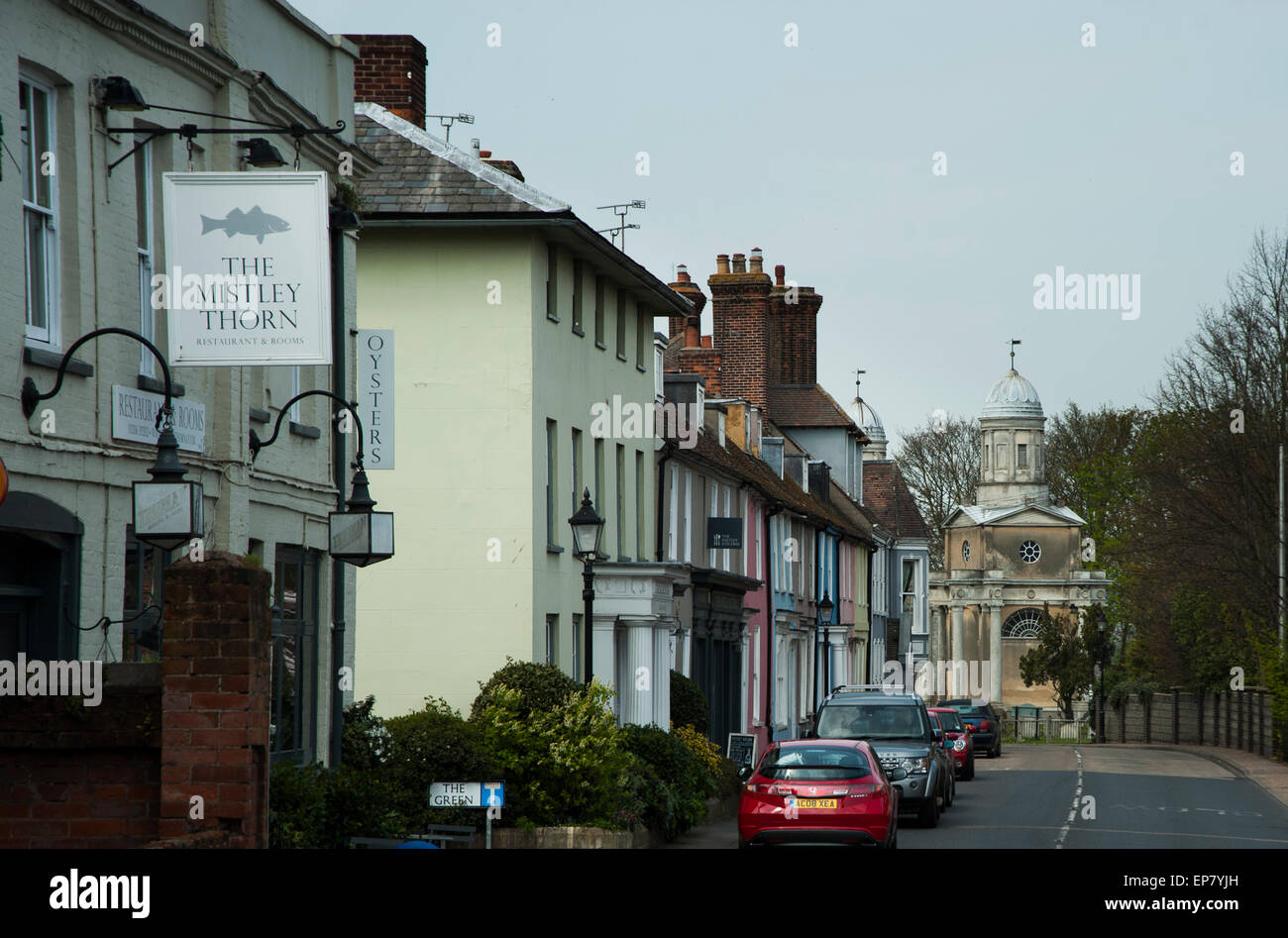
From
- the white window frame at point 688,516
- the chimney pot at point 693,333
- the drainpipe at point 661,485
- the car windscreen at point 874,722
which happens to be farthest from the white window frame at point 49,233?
the chimney pot at point 693,333

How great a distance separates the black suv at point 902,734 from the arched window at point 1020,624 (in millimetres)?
81103

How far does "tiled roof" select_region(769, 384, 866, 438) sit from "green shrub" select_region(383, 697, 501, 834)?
3897cm

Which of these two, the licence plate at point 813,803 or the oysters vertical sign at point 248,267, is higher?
the oysters vertical sign at point 248,267

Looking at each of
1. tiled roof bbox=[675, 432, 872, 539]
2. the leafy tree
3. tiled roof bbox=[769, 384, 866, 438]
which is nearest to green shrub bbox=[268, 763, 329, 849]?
tiled roof bbox=[675, 432, 872, 539]

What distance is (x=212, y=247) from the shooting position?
12.8 m

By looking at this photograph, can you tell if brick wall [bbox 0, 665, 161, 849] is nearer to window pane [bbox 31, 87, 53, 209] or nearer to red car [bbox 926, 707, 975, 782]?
window pane [bbox 31, 87, 53, 209]

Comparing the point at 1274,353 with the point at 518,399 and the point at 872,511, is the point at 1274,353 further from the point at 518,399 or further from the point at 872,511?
the point at 518,399

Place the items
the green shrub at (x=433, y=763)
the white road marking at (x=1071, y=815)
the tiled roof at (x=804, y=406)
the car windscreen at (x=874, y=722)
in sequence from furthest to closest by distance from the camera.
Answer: the tiled roof at (x=804, y=406), the car windscreen at (x=874, y=722), the white road marking at (x=1071, y=815), the green shrub at (x=433, y=763)

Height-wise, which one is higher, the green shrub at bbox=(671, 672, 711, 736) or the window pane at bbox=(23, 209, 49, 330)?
the window pane at bbox=(23, 209, 49, 330)

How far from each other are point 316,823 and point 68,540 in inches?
112

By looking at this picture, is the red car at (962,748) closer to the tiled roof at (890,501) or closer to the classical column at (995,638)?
the tiled roof at (890,501)

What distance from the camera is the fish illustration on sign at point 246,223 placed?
12750mm

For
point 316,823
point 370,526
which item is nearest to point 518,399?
point 370,526

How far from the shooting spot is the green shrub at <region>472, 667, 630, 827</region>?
20578 millimetres
